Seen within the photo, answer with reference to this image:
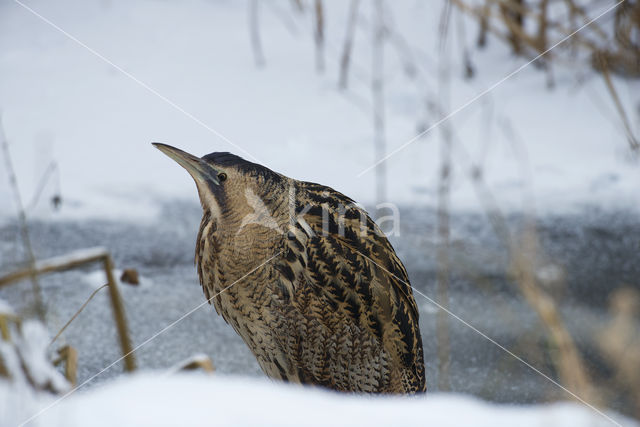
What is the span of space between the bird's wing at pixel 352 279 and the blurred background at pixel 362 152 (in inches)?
3.4

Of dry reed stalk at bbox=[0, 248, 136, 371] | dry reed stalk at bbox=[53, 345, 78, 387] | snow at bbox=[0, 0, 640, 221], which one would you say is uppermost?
snow at bbox=[0, 0, 640, 221]

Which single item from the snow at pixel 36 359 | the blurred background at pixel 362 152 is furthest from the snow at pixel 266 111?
the snow at pixel 36 359

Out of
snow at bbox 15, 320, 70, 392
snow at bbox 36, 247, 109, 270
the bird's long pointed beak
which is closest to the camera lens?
snow at bbox 15, 320, 70, 392

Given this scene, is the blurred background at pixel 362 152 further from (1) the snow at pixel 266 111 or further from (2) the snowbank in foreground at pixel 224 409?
(2) the snowbank in foreground at pixel 224 409

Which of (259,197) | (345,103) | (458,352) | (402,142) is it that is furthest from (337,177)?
(259,197)

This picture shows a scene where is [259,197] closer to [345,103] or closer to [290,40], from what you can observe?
[345,103]

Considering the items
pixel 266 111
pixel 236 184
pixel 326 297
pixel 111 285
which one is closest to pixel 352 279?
pixel 326 297

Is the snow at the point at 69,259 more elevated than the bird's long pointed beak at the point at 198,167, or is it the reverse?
the bird's long pointed beak at the point at 198,167

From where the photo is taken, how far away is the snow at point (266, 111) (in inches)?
84.0

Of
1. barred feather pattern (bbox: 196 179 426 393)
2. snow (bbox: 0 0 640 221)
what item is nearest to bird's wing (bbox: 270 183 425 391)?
barred feather pattern (bbox: 196 179 426 393)

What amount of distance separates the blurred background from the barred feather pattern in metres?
0.10

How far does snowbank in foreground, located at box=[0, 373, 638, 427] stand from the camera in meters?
0.75

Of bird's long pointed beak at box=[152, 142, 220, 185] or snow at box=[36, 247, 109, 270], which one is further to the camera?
bird's long pointed beak at box=[152, 142, 220, 185]

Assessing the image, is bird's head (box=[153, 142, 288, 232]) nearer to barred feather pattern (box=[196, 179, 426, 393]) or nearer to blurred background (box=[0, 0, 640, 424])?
barred feather pattern (box=[196, 179, 426, 393])
